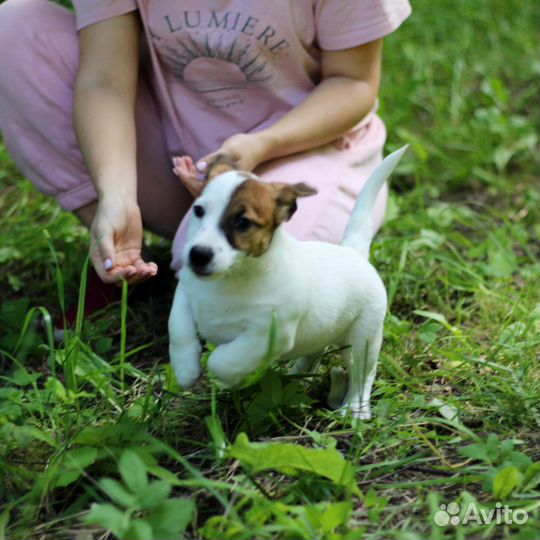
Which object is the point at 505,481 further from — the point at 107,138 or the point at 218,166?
the point at 107,138

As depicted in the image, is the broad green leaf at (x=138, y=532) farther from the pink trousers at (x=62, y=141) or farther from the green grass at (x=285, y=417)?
the pink trousers at (x=62, y=141)

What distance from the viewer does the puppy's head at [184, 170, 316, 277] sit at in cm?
153

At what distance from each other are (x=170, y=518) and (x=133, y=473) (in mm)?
106

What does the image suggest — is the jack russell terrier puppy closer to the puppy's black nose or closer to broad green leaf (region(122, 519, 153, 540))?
the puppy's black nose

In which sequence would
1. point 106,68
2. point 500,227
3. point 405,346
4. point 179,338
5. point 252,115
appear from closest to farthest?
point 179,338, point 405,346, point 106,68, point 252,115, point 500,227

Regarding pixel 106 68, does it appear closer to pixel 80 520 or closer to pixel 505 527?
pixel 80 520

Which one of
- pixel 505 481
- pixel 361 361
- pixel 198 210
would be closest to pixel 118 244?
pixel 198 210

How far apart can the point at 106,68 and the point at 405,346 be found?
1.20 metres

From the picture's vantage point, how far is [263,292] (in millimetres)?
1689

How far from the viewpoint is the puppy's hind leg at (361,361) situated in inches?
76.7

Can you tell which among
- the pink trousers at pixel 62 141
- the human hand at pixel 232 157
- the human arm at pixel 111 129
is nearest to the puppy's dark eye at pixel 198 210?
the human hand at pixel 232 157

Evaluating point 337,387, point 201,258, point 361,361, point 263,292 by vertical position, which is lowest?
point 337,387

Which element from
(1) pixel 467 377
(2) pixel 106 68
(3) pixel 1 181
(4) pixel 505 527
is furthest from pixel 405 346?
(3) pixel 1 181

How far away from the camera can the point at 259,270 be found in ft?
5.49
